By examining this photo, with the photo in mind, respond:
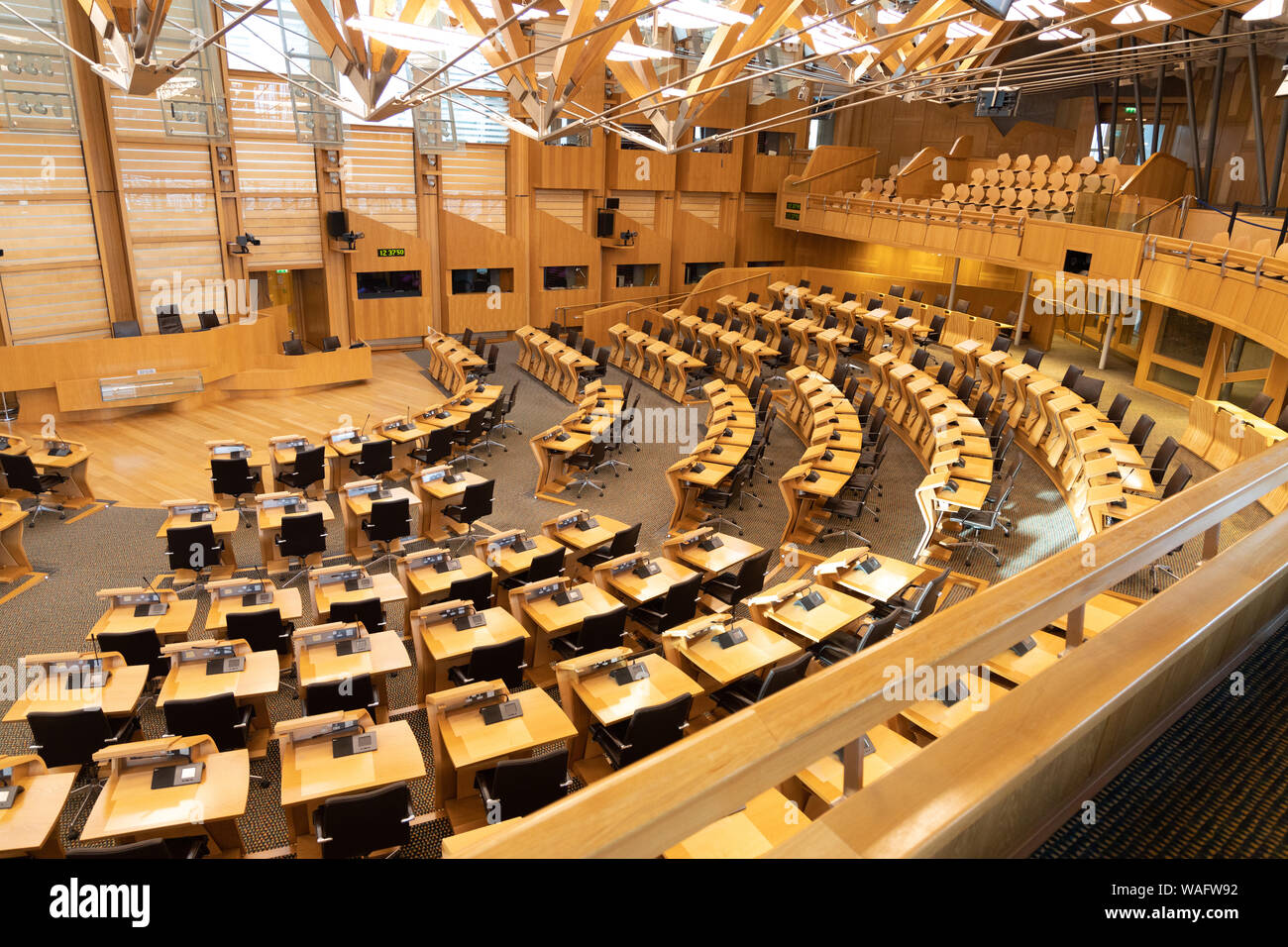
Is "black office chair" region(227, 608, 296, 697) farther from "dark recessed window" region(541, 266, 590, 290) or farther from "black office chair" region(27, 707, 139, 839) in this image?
"dark recessed window" region(541, 266, 590, 290)

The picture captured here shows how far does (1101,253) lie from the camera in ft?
46.4

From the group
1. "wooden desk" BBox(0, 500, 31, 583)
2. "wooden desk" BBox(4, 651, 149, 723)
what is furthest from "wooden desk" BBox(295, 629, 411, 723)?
"wooden desk" BBox(0, 500, 31, 583)

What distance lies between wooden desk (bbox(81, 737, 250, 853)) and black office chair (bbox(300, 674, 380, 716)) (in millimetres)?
680

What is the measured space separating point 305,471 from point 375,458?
814 mm

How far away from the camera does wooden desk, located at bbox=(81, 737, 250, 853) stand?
4316mm

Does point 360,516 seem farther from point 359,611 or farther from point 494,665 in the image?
point 494,665

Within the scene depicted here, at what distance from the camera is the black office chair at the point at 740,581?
24.7 ft

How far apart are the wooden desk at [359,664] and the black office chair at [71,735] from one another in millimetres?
1183

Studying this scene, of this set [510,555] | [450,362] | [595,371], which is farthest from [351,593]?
[595,371]

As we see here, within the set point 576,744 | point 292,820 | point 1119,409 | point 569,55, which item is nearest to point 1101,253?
point 1119,409

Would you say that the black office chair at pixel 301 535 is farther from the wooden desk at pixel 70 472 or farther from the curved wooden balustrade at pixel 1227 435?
the curved wooden balustrade at pixel 1227 435

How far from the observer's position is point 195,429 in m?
13.6
